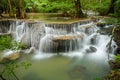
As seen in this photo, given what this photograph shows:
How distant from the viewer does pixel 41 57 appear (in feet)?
35.4

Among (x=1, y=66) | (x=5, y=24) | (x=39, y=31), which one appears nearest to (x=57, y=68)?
(x=1, y=66)

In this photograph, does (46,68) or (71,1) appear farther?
(71,1)

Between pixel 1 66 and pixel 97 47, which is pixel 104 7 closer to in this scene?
pixel 97 47

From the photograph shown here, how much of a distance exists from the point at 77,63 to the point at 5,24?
23.2 ft

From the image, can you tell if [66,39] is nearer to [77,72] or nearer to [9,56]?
[77,72]

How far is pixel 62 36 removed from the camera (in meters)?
11.5

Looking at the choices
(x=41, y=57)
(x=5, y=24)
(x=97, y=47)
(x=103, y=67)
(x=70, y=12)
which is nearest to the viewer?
(x=103, y=67)

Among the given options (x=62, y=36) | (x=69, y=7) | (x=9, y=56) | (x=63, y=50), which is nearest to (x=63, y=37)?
(x=62, y=36)

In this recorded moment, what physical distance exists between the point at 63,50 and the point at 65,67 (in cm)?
221

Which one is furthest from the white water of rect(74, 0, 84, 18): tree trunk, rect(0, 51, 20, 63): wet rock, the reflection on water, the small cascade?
the small cascade

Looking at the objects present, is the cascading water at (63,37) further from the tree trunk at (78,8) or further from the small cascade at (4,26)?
the tree trunk at (78,8)

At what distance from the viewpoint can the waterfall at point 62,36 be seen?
37.1ft

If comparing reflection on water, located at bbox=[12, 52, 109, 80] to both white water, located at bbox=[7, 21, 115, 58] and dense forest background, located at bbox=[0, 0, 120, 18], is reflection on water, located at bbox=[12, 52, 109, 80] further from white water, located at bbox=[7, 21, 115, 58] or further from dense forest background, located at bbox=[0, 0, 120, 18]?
dense forest background, located at bbox=[0, 0, 120, 18]

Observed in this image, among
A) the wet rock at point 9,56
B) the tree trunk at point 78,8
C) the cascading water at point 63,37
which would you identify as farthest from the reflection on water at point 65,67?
the tree trunk at point 78,8
